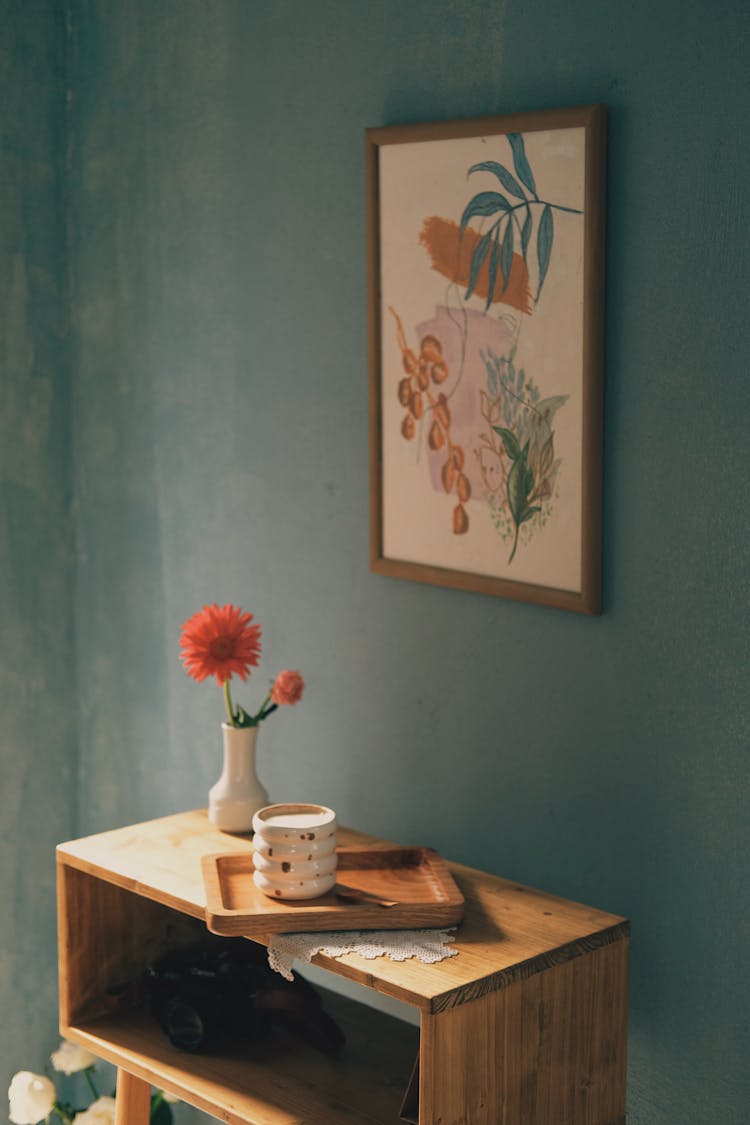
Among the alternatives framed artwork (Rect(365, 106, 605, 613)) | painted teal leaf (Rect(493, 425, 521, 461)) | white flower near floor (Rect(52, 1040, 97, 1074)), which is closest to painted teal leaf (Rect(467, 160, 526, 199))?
framed artwork (Rect(365, 106, 605, 613))

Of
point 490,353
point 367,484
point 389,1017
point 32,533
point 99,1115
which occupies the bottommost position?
point 99,1115

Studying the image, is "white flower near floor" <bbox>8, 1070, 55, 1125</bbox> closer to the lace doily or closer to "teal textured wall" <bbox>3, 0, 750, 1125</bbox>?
"teal textured wall" <bbox>3, 0, 750, 1125</bbox>

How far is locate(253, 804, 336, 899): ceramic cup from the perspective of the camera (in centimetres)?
178

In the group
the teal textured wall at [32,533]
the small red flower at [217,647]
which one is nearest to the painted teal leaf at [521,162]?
the small red flower at [217,647]

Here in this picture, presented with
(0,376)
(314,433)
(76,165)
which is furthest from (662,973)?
(76,165)

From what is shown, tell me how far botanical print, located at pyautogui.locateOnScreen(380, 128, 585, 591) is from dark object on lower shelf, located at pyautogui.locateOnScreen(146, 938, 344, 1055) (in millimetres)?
630

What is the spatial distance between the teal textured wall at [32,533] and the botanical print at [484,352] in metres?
0.82

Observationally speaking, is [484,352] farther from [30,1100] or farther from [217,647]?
[30,1100]

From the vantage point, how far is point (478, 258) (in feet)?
6.29

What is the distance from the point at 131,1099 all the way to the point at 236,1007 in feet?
0.82

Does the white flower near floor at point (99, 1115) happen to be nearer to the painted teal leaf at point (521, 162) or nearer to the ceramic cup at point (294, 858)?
the ceramic cup at point (294, 858)

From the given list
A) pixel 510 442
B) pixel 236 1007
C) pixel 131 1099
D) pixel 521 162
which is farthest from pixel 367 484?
pixel 131 1099

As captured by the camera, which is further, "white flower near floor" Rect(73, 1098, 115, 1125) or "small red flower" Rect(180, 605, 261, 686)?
"white flower near floor" Rect(73, 1098, 115, 1125)

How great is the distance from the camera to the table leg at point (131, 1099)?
2.07 m
